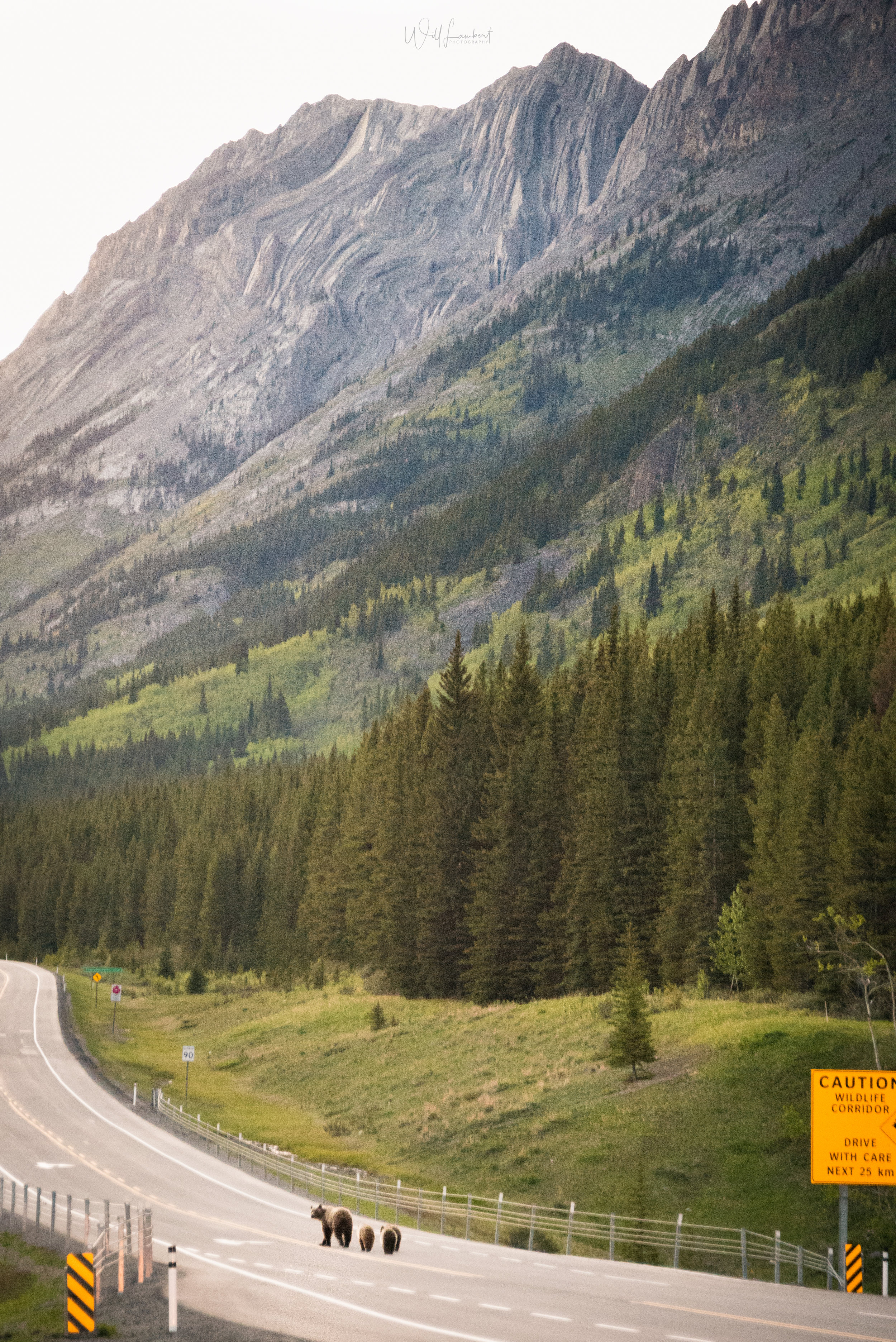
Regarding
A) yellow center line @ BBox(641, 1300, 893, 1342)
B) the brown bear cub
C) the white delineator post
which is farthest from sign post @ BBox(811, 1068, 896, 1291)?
A: the white delineator post

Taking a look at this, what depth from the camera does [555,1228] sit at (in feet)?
127

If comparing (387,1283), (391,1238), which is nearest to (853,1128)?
(391,1238)

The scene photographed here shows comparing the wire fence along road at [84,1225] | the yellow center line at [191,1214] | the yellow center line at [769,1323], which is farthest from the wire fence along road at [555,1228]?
the wire fence along road at [84,1225]

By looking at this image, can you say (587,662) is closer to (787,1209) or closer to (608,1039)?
(608,1039)

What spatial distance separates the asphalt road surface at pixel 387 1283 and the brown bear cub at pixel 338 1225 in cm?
39

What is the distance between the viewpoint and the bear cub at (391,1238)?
3170 centimetres

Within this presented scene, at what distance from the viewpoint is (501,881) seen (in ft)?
247

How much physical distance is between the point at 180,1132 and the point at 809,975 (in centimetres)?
2802

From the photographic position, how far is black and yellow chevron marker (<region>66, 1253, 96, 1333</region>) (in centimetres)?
2305

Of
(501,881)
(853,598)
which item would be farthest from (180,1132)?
(853,598)

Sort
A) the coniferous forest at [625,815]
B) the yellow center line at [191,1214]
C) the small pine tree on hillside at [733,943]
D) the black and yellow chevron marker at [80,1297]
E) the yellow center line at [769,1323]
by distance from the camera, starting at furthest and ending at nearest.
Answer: the small pine tree on hillside at [733,943], the coniferous forest at [625,815], the yellow center line at [191,1214], the black and yellow chevron marker at [80,1297], the yellow center line at [769,1323]

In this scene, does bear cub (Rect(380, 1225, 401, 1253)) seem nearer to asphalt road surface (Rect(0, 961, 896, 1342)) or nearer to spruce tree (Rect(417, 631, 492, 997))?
asphalt road surface (Rect(0, 961, 896, 1342))

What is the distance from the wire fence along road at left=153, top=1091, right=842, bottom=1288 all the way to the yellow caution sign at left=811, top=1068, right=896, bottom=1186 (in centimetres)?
208

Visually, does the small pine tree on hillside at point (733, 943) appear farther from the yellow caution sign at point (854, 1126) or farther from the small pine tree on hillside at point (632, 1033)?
the yellow caution sign at point (854, 1126)
